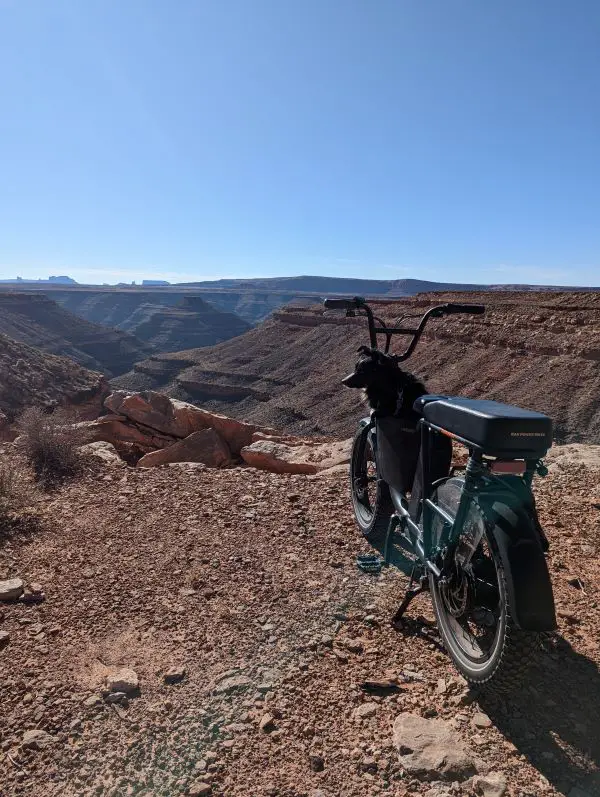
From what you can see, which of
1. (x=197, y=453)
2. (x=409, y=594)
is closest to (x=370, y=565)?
(x=409, y=594)

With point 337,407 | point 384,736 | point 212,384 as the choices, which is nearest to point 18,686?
point 384,736

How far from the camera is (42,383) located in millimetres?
25344

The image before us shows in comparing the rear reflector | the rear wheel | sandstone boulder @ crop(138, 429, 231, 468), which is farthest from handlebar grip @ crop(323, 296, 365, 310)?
sandstone boulder @ crop(138, 429, 231, 468)

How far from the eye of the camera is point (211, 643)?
11.2ft

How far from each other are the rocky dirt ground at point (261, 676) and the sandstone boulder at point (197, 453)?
420 cm

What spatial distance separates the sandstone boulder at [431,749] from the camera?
2324 mm

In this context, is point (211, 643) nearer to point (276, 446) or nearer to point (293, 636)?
point (293, 636)

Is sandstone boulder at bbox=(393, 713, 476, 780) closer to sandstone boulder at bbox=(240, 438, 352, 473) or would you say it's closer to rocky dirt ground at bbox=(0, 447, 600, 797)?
rocky dirt ground at bbox=(0, 447, 600, 797)

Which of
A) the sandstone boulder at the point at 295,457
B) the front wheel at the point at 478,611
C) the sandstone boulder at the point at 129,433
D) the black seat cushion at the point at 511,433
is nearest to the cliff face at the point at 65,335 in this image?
the sandstone boulder at the point at 129,433

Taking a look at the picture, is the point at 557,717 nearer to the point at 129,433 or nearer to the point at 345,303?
the point at 345,303

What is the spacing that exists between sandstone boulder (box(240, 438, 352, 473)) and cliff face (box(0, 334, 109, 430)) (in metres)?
15.0

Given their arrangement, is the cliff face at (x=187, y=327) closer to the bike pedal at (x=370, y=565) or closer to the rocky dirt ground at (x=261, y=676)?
the rocky dirt ground at (x=261, y=676)

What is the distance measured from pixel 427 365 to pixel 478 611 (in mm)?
45564

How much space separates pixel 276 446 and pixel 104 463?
9.54 ft
